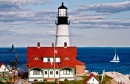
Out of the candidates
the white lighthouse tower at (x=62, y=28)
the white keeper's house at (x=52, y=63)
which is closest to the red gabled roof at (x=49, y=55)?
the white keeper's house at (x=52, y=63)

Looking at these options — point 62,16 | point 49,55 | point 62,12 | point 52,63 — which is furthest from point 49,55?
point 62,12

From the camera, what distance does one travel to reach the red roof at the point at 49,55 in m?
46.7

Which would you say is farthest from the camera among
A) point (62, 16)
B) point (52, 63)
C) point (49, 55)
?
point (62, 16)

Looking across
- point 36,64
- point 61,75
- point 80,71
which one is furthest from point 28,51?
point 80,71

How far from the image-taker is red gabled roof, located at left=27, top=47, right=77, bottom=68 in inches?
1836

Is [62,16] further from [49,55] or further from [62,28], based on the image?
[49,55]

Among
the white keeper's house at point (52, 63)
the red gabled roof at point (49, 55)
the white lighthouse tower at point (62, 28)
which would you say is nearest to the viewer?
the white keeper's house at point (52, 63)

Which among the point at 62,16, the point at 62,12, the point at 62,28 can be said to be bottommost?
the point at 62,28

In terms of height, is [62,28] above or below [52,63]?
above

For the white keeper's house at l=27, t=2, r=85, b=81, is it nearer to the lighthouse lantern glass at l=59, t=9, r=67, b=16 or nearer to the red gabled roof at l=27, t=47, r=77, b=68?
the red gabled roof at l=27, t=47, r=77, b=68

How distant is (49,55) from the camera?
154 feet

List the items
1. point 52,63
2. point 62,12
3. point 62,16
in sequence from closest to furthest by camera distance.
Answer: point 52,63
point 62,16
point 62,12

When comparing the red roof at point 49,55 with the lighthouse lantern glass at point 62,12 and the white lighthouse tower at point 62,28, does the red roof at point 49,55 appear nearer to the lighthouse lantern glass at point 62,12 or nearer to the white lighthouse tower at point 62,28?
the white lighthouse tower at point 62,28

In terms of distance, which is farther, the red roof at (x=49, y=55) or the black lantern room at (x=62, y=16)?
the black lantern room at (x=62, y=16)
